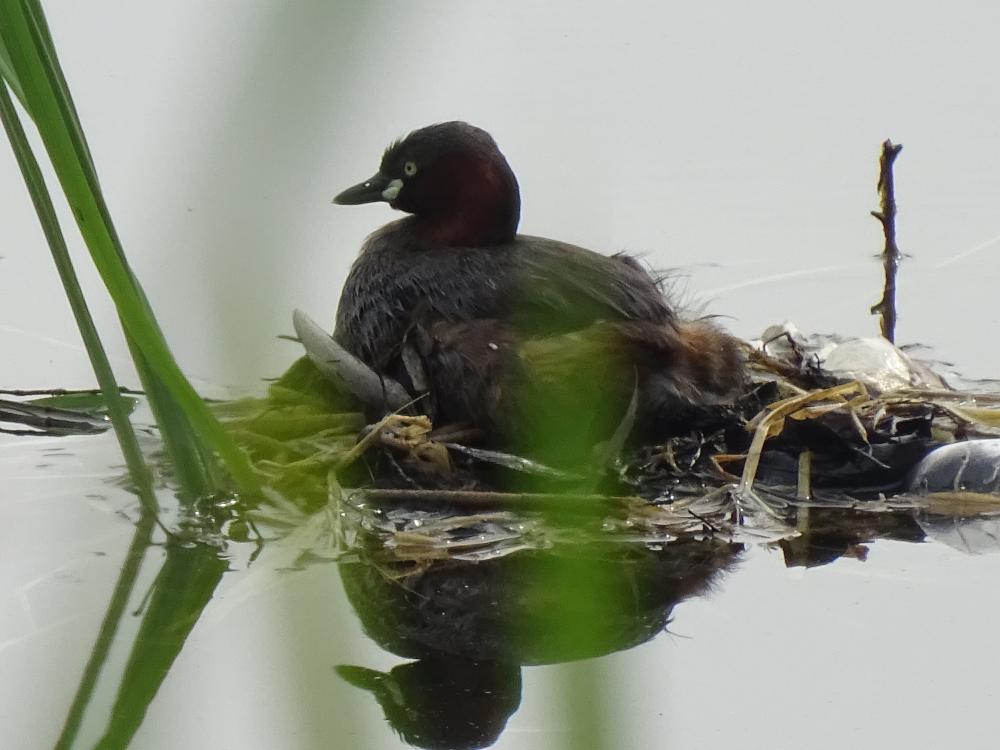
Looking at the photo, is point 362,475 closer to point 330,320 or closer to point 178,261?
point 330,320

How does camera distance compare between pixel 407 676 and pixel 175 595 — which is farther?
pixel 175 595

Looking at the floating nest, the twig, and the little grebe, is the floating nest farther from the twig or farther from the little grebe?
the little grebe

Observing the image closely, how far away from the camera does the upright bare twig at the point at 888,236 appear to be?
4.13 m

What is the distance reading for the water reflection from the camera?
6.63 feet

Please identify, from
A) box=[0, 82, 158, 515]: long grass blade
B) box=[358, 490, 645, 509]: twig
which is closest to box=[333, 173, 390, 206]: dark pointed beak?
box=[358, 490, 645, 509]: twig

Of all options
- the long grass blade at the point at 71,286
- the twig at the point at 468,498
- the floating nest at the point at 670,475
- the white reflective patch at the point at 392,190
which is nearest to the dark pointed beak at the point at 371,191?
the white reflective patch at the point at 392,190

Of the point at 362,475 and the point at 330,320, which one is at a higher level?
the point at 330,320

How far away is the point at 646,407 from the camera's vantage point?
11.0 ft

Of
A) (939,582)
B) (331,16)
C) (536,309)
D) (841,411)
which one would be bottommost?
(939,582)

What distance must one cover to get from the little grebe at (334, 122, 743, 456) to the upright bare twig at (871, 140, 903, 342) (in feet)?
2.71

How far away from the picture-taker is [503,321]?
337 centimetres

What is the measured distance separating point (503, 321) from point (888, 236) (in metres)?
1.47

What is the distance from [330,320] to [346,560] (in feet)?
4.10

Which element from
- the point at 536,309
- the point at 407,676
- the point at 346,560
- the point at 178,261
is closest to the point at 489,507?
the point at 346,560
